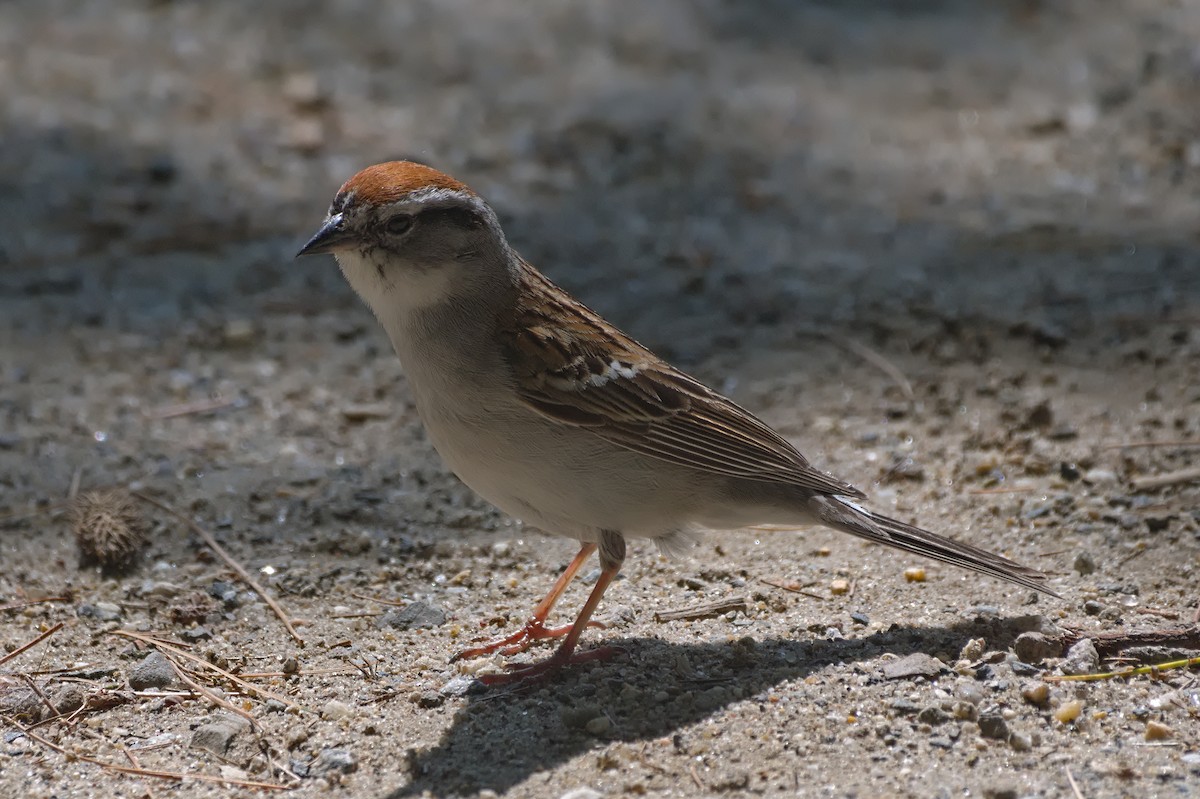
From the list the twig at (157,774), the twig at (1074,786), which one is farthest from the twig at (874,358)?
the twig at (157,774)

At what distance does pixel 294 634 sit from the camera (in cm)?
459

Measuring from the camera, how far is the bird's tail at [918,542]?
14.3 ft

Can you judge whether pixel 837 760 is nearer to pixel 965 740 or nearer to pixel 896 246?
pixel 965 740

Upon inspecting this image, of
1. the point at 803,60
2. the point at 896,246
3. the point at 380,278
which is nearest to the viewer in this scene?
the point at 380,278

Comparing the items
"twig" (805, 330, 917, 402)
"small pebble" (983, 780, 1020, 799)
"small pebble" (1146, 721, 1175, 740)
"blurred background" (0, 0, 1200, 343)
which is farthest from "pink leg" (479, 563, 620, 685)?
"blurred background" (0, 0, 1200, 343)

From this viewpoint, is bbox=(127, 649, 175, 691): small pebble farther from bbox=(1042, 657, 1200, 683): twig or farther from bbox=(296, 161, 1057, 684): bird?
bbox=(1042, 657, 1200, 683): twig

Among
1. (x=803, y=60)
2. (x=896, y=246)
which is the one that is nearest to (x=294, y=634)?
(x=896, y=246)

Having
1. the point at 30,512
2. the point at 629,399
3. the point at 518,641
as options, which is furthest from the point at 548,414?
the point at 30,512

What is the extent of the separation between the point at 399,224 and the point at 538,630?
1466 millimetres

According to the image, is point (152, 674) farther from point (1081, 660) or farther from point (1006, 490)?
point (1006, 490)

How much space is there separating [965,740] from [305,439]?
3386 mm

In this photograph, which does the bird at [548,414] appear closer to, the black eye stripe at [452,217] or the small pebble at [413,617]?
the black eye stripe at [452,217]

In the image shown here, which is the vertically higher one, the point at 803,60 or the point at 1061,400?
the point at 803,60

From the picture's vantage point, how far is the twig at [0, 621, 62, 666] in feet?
14.2
